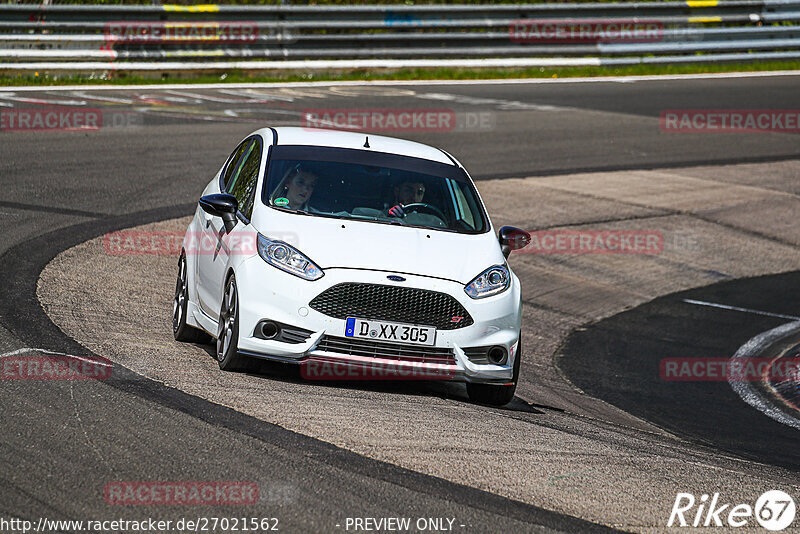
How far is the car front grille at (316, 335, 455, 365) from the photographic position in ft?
24.5

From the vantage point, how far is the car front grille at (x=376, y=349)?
746cm

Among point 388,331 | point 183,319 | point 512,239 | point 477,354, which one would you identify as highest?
point 512,239

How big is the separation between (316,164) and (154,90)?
48.0 ft

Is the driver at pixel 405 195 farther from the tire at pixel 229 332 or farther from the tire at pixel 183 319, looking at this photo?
the tire at pixel 183 319

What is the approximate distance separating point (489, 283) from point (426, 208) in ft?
3.16

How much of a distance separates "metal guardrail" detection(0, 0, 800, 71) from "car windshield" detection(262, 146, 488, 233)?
15238mm

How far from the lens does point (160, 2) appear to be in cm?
2445

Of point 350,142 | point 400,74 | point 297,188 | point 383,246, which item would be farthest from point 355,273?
point 400,74

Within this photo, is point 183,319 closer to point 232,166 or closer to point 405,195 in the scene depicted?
point 232,166

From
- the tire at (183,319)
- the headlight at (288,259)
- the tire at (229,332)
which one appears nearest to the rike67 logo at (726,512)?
the headlight at (288,259)

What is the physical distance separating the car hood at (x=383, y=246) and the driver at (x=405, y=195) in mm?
323

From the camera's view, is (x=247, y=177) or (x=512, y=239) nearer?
(x=512, y=239)

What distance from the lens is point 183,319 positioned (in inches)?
347

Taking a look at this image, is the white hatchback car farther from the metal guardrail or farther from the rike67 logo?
the metal guardrail
